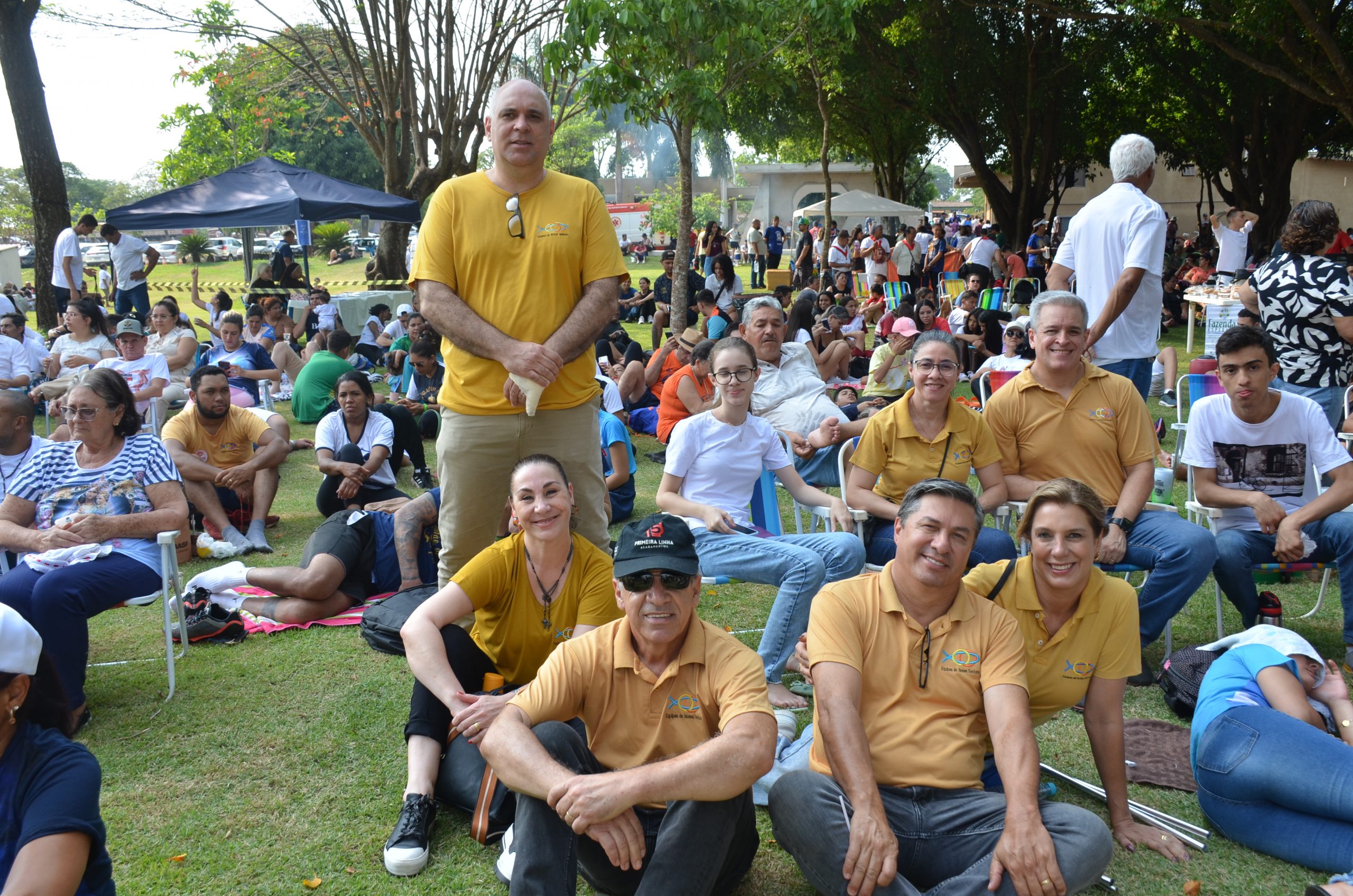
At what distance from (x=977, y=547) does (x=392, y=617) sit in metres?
2.72

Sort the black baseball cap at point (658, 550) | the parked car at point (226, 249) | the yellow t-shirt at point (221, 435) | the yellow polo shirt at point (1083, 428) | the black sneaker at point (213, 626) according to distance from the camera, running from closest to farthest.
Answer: the black baseball cap at point (658, 550), the yellow polo shirt at point (1083, 428), the black sneaker at point (213, 626), the yellow t-shirt at point (221, 435), the parked car at point (226, 249)

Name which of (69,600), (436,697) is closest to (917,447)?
(436,697)

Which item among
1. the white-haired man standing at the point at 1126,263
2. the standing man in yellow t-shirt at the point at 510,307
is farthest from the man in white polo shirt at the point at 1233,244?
the standing man in yellow t-shirt at the point at 510,307

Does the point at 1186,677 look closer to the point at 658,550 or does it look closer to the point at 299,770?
the point at 658,550

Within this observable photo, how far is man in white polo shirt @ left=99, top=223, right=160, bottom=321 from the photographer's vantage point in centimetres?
1509

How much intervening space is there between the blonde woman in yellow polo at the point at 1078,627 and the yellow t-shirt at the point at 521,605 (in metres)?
1.32

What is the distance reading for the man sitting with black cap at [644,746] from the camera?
2.61 metres

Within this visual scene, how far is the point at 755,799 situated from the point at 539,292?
207cm

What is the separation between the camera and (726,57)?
13.4m

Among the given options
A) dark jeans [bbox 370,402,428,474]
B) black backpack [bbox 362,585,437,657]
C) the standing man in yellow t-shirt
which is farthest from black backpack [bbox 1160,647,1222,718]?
dark jeans [bbox 370,402,428,474]

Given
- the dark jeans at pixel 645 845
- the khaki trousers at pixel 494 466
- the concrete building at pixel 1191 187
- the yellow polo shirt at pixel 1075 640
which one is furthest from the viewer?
the concrete building at pixel 1191 187

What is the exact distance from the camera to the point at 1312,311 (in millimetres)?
5793

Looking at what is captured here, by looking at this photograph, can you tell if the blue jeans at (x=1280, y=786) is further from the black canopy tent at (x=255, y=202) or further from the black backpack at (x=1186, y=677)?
the black canopy tent at (x=255, y=202)

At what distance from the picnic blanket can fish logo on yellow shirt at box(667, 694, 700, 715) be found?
2852 millimetres
